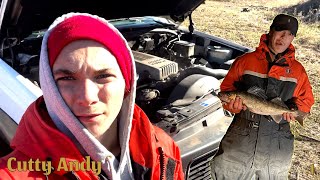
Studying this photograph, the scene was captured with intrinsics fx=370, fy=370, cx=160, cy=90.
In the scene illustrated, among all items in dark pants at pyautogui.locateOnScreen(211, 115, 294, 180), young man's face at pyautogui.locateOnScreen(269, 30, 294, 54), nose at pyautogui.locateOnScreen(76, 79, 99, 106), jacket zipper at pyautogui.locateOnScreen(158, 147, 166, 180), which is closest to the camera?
nose at pyautogui.locateOnScreen(76, 79, 99, 106)

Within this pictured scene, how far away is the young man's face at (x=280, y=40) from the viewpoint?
245 cm

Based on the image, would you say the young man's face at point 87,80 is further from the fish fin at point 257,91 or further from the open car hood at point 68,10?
the open car hood at point 68,10

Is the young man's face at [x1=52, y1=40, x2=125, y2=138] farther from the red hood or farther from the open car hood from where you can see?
the open car hood

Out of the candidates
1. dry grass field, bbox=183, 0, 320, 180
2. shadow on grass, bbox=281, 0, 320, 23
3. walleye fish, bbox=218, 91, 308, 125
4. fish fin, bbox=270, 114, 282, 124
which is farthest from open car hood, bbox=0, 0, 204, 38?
shadow on grass, bbox=281, 0, 320, 23

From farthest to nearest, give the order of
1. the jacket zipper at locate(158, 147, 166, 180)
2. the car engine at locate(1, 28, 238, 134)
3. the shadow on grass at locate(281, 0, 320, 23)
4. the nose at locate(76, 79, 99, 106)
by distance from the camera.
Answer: the shadow on grass at locate(281, 0, 320, 23)
the car engine at locate(1, 28, 238, 134)
the jacket zipper at locate(158, 147, 166, 180)
the nose at locate(76, 79, 99, 106)

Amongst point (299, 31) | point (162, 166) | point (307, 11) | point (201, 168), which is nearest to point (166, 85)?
point (201, 168)

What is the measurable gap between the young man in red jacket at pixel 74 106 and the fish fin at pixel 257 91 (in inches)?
53.2

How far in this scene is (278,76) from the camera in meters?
2.50

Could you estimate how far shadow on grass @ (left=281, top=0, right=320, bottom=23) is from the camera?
10.9m

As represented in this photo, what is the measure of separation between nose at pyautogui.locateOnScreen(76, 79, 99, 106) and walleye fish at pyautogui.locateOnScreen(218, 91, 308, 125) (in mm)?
1432

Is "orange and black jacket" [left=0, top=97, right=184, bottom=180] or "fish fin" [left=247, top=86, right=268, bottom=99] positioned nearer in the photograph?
"orange and black jacket" [left=0, top=97, right=184, bottom=180]

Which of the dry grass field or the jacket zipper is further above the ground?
the jacket zipper

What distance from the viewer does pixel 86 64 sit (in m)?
1.24

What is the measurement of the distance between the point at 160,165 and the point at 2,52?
2.29 meters
